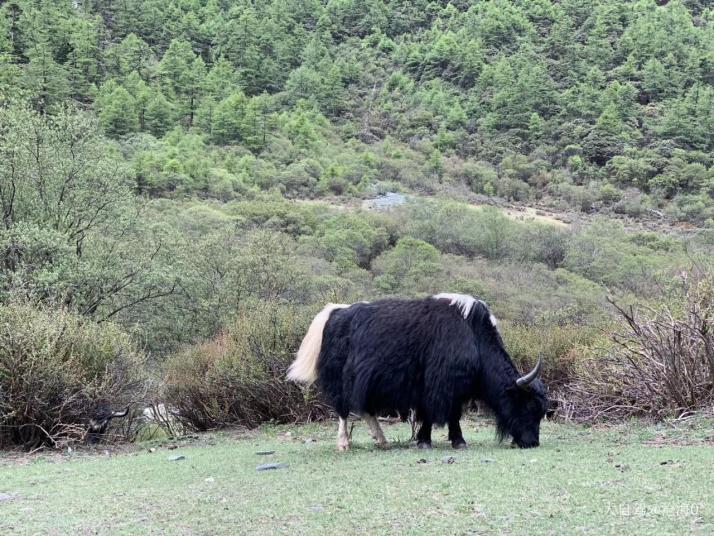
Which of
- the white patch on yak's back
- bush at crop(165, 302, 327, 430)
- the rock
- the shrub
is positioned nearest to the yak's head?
the white patch on yak's back

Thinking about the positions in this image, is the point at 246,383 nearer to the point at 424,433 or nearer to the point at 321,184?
the point at 424,433

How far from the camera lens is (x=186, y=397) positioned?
14.5m

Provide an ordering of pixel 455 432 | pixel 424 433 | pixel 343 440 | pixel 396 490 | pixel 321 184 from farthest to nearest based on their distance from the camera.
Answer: pixel 321 184 → pixel 343 440 → pixel 424 433 → pixel 455 432 → pixel 396 490

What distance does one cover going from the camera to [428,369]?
381 inches

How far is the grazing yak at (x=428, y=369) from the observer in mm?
9562

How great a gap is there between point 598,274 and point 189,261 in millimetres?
35690

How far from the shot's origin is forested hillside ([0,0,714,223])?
83.3 m

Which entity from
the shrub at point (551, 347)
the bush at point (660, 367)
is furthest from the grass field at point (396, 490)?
the shrub at point (551, 347)

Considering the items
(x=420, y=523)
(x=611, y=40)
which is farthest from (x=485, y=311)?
(x=611, y=40)

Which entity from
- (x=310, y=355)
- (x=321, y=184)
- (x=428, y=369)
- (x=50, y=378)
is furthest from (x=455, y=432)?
(x=321, y=184)

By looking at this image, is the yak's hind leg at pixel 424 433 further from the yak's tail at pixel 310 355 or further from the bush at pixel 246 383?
the bush at pixel 246 383

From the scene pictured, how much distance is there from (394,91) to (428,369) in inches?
4275

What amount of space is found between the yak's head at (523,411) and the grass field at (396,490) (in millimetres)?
276

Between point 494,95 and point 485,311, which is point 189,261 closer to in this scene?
point 485,311
